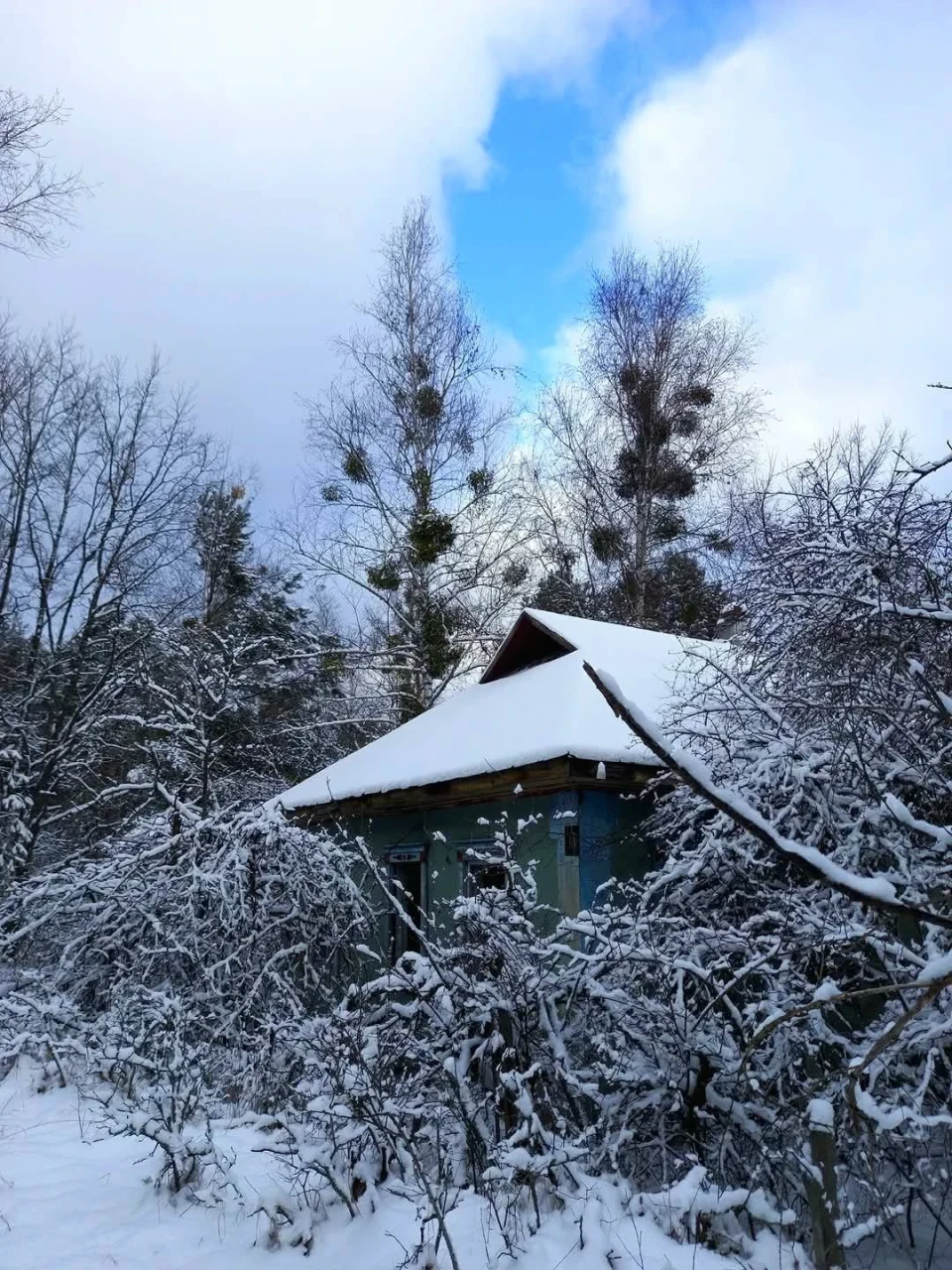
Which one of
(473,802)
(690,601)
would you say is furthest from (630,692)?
(690,601)

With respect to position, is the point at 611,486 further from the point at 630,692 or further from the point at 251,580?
the point at 630,692

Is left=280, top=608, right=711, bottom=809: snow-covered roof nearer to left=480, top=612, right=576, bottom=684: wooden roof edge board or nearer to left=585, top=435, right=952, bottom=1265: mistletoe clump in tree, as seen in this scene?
left=480, top=612, right=576, bottom=684: wooden roof edge board

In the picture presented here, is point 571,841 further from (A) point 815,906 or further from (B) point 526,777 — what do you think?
(A) point 815,906

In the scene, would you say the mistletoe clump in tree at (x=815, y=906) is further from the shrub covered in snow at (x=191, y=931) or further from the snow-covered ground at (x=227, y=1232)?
the shrub covered in snow at (x=191, y=931)

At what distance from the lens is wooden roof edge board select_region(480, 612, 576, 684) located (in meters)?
11.6

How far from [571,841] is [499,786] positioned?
38.4 inches

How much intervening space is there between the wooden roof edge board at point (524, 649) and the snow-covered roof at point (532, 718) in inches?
0.7

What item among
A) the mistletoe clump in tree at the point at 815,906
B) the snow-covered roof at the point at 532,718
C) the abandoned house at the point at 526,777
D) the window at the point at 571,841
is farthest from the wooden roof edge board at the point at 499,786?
the mistletoe clump in tree at the point at 815,906

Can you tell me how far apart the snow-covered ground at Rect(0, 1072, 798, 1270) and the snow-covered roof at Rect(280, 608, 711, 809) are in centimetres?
388

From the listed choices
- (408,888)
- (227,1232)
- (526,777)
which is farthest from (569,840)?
(227,1232)

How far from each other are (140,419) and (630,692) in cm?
1170

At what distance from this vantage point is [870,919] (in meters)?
4.56

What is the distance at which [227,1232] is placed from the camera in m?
4.42

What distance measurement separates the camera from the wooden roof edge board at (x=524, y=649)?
1157 cm
